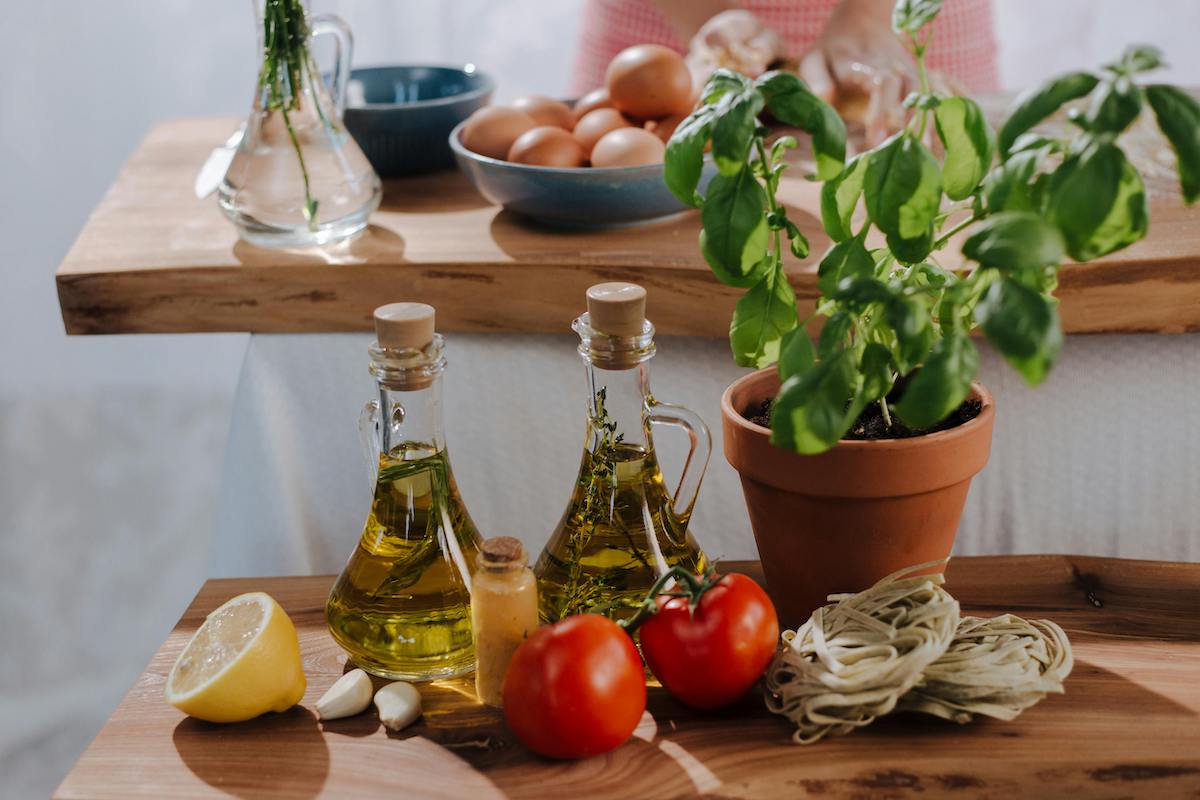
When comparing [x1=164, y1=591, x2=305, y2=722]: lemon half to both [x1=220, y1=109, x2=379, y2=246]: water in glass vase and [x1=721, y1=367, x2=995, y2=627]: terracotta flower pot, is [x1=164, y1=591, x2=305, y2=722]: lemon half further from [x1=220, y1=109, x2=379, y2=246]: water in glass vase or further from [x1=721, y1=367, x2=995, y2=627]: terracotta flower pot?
[x1=220, y1=109, x2=379, y2=246]: water in glass vase

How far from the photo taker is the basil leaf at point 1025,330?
0.48 meters

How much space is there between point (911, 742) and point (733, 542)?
0.48 m

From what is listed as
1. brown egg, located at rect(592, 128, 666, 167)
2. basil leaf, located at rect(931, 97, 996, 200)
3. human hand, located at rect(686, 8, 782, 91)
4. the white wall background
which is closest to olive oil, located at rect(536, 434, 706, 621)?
basil leaf, located at rect(931, 97, 996, 200)

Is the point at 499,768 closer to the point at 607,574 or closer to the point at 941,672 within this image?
the point at 607,574

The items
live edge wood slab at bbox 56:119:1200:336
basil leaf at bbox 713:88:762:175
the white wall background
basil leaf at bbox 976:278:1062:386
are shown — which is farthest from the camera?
the white wall background

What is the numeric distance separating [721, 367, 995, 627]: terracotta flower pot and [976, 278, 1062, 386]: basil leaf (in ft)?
0.53

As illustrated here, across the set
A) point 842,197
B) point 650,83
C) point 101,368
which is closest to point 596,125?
point 650,83

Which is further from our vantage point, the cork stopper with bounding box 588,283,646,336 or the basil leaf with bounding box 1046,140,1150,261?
the cork stopper with bounding box 588,283,646,336

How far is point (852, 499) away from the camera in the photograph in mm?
659

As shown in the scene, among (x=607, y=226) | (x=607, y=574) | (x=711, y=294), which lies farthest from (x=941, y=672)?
(x=607, y=226)

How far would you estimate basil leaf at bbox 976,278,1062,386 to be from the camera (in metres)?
0.48

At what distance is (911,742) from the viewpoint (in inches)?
24.1

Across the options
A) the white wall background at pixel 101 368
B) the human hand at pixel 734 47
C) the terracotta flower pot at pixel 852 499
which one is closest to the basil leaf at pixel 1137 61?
the terracotta flower pot at pixel 852 499

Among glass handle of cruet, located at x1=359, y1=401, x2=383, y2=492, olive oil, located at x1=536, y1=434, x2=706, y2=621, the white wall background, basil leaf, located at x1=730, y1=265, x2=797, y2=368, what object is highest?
basil leaf, located at x1=730, y1=265, x2=797, y2=368
